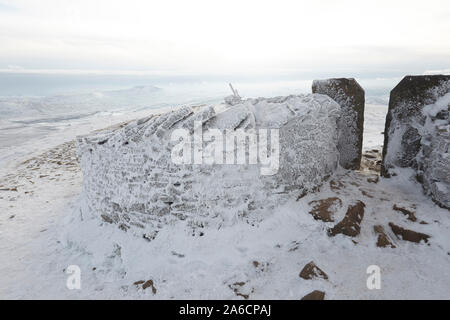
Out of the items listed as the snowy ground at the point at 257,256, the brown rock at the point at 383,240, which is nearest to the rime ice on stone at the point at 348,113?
the snowy ground at the point at 257,256

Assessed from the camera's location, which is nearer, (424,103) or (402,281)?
(402,281)

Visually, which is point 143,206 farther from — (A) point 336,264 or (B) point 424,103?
(B) point 424,103

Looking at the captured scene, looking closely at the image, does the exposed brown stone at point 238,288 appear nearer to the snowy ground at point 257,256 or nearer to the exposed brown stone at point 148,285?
the snowy ground at point 257,256

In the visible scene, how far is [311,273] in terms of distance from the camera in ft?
11.4

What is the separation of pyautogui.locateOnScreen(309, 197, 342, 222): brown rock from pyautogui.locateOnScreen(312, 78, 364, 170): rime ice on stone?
2.23 m

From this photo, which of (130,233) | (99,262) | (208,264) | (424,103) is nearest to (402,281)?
(208,264)

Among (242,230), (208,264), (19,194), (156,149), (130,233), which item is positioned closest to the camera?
(208,264)

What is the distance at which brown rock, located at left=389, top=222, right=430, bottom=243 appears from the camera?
4023 millimetres

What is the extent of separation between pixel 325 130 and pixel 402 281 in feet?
9.79

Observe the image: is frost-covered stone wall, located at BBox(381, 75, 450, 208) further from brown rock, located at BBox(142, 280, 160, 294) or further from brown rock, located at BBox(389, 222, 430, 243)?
Result: brown rock, located at BBox(142, 280, 160, 294)

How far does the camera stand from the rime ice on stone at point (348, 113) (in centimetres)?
633

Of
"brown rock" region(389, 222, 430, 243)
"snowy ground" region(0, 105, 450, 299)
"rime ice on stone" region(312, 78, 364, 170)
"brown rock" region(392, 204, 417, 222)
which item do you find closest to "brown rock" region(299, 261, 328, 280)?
"snowy ground" region(0, 105, 450, 299)

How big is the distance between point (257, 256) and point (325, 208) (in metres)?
1.45

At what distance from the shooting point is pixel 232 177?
14.5ft
